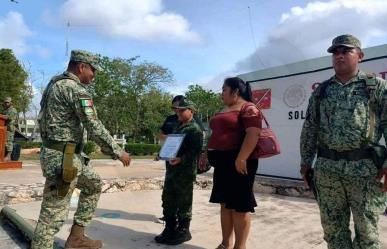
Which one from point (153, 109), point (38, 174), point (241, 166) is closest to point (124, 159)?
point (241, 166)

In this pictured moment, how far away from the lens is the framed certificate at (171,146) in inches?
161

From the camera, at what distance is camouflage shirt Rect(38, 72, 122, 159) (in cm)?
341

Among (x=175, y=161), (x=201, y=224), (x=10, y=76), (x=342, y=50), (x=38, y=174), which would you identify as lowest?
(x=201, y=224)

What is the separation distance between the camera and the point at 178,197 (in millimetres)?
4270

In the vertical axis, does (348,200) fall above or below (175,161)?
below

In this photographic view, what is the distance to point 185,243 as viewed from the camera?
416cm

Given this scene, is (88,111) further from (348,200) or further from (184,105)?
(348,200)

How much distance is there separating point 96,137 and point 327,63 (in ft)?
16.7

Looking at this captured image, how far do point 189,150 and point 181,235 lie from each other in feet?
2.90

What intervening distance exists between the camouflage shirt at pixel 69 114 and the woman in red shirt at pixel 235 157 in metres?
0.90

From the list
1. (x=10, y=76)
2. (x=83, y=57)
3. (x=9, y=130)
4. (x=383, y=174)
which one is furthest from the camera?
(x=10, y=76)

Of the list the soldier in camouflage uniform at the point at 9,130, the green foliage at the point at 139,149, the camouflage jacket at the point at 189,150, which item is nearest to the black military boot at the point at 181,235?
the camouflage jacket at the point at 189,150

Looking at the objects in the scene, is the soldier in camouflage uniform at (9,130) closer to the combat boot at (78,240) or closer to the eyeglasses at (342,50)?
the combat boot at (78,240)

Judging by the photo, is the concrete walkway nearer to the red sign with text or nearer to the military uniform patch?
the military uniform patch
